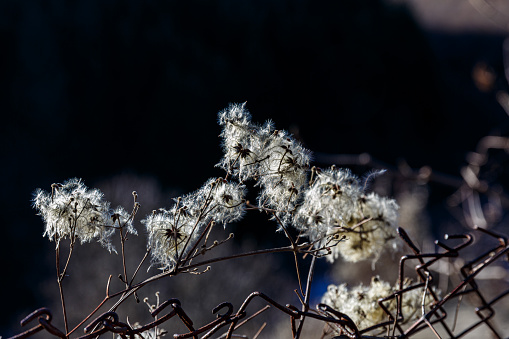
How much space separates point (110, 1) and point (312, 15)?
4130mm

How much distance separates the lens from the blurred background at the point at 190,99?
18.4 ft

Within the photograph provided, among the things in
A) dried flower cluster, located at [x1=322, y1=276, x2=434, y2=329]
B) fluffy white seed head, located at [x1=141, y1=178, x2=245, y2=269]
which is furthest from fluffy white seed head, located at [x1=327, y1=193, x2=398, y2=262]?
fluffy white seed head, located at [x1=141, y1=178, x2=245, y2=269]

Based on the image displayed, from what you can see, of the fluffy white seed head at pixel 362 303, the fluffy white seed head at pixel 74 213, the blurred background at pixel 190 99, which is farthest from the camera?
the blurred background at pixel 190 99

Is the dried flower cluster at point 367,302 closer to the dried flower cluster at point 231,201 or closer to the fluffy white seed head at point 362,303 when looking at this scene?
the fluffy white seed head at point 362,303

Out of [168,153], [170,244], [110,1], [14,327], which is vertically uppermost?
[110,1]

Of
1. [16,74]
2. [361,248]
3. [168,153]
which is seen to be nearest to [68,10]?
[16,74]

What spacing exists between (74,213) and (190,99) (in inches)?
284

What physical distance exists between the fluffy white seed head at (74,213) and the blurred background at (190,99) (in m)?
3.01

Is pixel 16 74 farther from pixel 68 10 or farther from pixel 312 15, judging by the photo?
pixel 312 15

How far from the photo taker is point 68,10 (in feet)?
26.9

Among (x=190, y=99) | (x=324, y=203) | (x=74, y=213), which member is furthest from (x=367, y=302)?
(x=190, y=99)

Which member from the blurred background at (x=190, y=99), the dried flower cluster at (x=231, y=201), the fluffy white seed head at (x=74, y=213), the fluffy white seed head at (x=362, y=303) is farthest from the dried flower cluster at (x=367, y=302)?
the blurred background at (x=190, y=99)

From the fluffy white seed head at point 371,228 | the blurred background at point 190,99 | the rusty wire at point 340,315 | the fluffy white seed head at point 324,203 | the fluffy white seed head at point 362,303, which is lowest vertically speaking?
the rusty wire at point 340,315

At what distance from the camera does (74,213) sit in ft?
1.53
